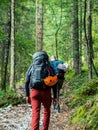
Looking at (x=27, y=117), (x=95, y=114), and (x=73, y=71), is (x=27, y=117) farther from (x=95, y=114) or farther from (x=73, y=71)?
(x=73, y=71)

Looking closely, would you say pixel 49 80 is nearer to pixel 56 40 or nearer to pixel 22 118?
pixel 22 118

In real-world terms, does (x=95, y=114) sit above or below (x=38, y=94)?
below

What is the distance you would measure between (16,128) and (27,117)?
5.16ft

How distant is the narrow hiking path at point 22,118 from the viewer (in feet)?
28.7

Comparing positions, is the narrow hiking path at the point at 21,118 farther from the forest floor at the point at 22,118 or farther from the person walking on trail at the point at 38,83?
the person walking on trail at the point at 38,83

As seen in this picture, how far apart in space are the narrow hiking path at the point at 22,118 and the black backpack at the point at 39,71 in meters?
1.92

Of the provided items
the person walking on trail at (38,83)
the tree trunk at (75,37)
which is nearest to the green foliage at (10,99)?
the person walking on trail at (38,83)

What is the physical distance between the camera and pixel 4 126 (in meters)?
8.48

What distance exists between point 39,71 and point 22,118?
3.18 meters

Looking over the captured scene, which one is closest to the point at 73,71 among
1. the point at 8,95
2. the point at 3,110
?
the point at 8,95

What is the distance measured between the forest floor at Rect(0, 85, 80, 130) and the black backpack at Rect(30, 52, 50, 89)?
183 cm

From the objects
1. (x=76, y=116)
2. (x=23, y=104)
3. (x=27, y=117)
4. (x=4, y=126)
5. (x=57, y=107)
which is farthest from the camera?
(x=23, y=104)

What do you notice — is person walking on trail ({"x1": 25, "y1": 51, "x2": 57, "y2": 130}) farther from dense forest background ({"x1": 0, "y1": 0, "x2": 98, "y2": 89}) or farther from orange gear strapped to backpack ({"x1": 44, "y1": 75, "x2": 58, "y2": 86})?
dense forest background ({"x1": 0, "y1": 0, "x2": 98, "y2": 89})

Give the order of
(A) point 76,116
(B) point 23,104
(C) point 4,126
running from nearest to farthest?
(C) point 4,126 → (A) point 76,116 → (B) point 23,104
